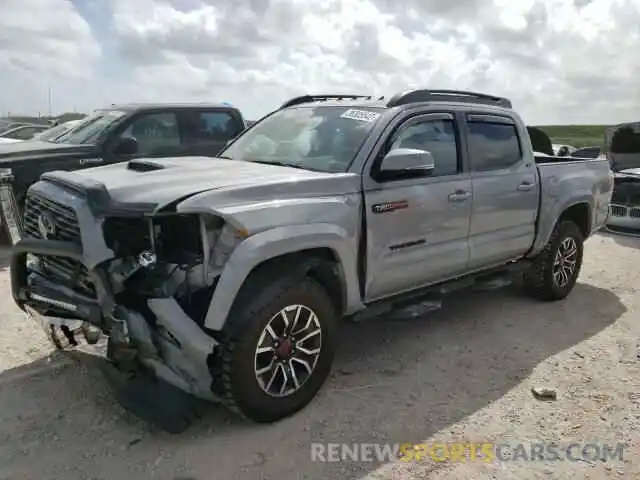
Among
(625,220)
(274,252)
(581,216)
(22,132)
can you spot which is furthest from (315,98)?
(22,132)

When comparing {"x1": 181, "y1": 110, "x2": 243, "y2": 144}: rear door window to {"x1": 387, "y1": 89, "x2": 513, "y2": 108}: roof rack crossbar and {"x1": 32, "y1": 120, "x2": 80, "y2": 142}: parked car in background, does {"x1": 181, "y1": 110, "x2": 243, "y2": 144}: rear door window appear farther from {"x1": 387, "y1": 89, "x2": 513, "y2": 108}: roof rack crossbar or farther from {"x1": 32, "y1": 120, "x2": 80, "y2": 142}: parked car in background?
{"x1": 387, "y1": 89, "x2": 513, "y2": 108}: roof rack crossbar

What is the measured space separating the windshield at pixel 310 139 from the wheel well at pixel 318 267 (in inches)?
25.0

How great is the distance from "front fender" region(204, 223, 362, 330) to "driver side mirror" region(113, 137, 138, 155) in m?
4.98

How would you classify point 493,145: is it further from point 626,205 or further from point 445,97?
point 626,205

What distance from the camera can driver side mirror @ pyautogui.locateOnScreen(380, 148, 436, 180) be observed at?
159 inches

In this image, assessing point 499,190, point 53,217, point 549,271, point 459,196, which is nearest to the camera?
point 53,217

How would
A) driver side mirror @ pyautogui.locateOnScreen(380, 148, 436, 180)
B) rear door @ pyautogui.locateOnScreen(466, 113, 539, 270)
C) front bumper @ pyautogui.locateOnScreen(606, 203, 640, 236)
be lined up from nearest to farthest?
driver side mirror @ pyautogui.locateOnScreen(380, 148, 436, 180), rear door @ pyautogui.locateOnScreen(466, 113, 539, 270), front bumper @ pyautogui.locateOnScreen(606, 203, 640, 236)

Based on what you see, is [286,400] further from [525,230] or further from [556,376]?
[525,230]

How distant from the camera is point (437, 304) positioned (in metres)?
4.73

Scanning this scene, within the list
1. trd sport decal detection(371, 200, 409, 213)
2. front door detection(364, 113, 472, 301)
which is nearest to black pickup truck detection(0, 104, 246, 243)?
front door detection(364, 113, 472, 301)

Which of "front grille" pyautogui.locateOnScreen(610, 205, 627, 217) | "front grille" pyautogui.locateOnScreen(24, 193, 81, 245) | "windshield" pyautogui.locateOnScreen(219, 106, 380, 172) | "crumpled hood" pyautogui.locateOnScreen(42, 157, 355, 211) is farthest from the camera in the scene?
"front grille" pyautogui.locateOnScreen(610, 205, 627, 217)

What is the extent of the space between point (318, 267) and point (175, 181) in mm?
1006

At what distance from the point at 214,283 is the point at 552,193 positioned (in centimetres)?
383

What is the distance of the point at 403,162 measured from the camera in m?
4.03
